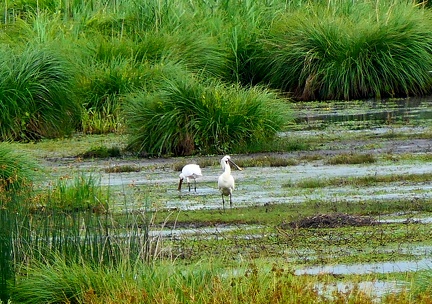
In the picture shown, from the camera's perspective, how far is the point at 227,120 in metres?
17.9

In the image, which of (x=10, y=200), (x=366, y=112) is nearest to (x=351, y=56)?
(x=366, y=112)

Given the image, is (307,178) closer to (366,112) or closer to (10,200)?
(10,200)

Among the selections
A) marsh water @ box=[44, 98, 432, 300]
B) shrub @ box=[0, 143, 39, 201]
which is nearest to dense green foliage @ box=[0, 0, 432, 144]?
marsh water @ box=[44, 98, 432, 300]

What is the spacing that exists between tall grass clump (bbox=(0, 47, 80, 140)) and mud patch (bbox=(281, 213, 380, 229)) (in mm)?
8891

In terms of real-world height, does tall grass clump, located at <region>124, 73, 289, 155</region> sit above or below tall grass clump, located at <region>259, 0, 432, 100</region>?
below

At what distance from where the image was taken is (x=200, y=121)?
58.9 feet

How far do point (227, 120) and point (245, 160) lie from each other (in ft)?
3.97

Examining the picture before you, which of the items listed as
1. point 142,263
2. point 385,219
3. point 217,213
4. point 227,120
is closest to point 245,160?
point 227,120

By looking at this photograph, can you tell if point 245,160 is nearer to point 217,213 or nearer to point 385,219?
point 217,213

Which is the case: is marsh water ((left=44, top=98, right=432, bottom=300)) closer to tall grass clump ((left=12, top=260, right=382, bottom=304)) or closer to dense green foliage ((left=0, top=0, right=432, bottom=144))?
tall grass clump ((left=12, top=260, right=382, bottom=304))

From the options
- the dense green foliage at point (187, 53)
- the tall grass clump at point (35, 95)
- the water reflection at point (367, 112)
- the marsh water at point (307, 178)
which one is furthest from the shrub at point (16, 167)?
the water reflection at point (367, 112)

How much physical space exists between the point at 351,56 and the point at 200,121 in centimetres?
649

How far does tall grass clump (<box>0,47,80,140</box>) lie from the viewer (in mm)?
19422

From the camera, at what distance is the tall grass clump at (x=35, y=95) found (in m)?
19.4
